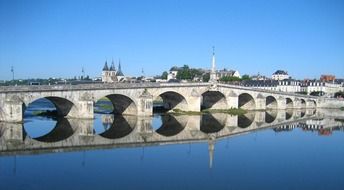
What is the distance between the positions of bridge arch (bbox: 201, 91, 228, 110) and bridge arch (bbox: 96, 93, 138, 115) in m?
13.4

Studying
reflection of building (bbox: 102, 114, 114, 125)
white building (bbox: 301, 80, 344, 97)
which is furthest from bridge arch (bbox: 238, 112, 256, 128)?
white building (bbox: 301, 80, 344, 97)

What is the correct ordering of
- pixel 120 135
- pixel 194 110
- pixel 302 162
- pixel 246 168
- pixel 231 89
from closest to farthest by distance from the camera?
pixel 246 168 < pixel 302 162 < pixel 120 135 < pixel 194 110 < pixel 231 89

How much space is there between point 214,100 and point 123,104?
16038 millimetres

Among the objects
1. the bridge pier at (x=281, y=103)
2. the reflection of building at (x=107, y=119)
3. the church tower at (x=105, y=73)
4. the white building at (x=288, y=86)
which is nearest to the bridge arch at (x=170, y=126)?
the reflection of building at (x=107, y=119)

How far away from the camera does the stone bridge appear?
3425cm

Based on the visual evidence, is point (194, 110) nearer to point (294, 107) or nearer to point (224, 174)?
point (294, 107)

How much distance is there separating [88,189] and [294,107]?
5287cm

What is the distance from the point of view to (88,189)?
56.1 feet

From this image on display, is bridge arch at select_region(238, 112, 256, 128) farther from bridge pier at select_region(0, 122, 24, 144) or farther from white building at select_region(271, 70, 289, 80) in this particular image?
white building at select_region(271, 70, 289, 80)

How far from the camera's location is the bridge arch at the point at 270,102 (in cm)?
6234

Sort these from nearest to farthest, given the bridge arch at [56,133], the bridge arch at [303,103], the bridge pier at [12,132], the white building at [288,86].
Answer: the bridge pier at [12,132] → the bridge arch at [56,133] → the bridge arch at [303,103] → the white building at [288,86]

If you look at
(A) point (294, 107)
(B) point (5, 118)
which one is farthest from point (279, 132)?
(A) point (294, 107)

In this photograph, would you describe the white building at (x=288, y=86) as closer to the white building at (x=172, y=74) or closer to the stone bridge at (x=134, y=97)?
the stone bridge at (x=134, y=97)

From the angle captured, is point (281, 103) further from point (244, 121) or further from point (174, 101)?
point (244, 121)
